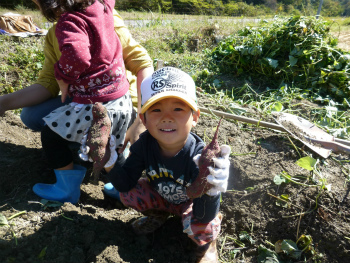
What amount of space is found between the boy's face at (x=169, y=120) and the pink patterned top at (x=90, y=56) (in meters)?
0.48

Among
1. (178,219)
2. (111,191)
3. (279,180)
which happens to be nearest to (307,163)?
(279,180)

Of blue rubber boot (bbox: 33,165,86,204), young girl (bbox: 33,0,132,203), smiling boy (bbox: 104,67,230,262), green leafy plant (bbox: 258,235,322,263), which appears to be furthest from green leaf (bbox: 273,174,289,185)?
blue rubber boot (bbox: 33,165,86,204)

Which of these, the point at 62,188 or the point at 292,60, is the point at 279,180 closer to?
the point at 62,188

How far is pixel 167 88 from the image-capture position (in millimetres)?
1412

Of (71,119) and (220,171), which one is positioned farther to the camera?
(71,119)

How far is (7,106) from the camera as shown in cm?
206

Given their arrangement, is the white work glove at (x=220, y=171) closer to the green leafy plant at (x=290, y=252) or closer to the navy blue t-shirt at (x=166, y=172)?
the navy blue t-shirt at (x=166, y=172)

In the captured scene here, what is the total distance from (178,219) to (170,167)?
530 millimetres

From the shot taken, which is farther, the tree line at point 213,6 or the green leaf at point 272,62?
the tree line at point 213,6

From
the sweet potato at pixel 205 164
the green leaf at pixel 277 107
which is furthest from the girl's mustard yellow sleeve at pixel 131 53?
the green leaf at pixel 277 107

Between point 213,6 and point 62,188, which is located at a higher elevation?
point 62,188

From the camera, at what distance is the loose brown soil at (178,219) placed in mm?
1537

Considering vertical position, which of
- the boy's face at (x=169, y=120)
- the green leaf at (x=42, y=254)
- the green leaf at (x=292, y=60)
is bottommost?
the green leaf at (x=292, y=60)

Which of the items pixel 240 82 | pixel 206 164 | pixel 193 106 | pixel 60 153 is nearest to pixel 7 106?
pixel 60 153
